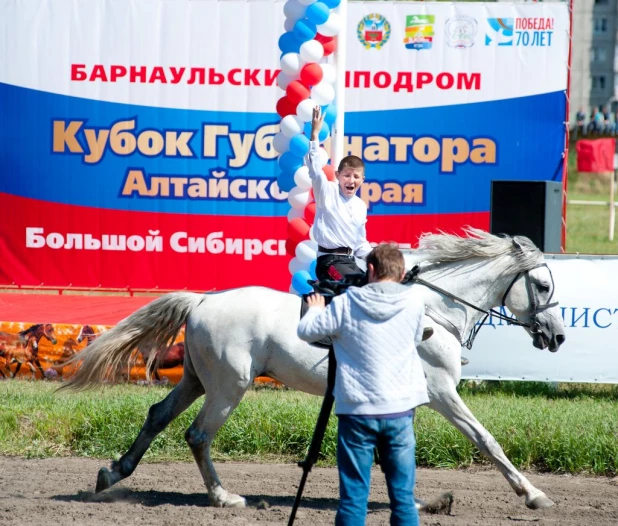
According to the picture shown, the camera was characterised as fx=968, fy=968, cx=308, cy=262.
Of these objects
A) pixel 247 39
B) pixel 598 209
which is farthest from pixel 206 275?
pixel 598 209

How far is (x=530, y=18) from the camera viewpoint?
12164 mm

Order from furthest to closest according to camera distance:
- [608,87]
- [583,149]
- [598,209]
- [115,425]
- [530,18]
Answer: [608,87] < [598,209] < [583,149] < [530,18] < [115,425]

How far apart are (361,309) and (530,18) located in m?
8.85

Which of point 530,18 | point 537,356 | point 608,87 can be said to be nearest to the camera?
point 537,356

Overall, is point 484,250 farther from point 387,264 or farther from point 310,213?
point 310,213

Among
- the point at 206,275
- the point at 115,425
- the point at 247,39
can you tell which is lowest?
the point at 115,425

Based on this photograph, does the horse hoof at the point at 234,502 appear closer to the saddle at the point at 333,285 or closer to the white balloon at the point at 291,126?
the saddle at the point at 333,285

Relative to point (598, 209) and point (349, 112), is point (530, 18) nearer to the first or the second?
point (349, 112)

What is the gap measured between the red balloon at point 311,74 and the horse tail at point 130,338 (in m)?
2.90

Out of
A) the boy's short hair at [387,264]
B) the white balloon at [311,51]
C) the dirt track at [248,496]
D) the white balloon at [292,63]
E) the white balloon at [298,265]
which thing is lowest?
the dirt track at [248,496]

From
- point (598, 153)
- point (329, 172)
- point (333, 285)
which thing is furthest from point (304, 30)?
point (598, 153)

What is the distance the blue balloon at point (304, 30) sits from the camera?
8523mm

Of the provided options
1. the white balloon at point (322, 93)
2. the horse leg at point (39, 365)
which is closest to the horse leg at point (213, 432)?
the white balloon at point (322, 93)

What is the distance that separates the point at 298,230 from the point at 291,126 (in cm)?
93
